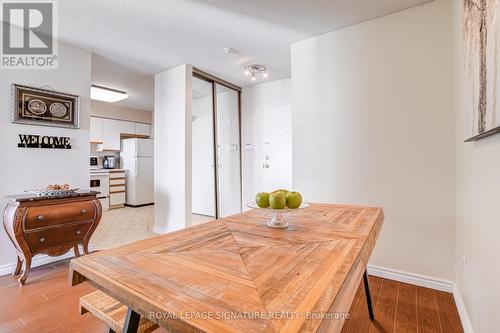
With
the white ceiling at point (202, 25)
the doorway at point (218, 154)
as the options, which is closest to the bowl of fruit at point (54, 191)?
the white ceiling at point (202, 25)

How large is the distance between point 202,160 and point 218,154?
1.25 feet

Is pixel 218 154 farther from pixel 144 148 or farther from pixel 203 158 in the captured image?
pixel 144 148

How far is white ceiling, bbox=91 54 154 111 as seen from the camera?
11.1 feet

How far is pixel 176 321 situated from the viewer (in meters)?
0.48

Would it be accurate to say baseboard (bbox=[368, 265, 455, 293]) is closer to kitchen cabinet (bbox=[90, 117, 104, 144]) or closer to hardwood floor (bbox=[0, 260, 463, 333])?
hardwood floor (bbox=[0, 260, 463, 333])

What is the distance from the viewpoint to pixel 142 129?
6387 mm

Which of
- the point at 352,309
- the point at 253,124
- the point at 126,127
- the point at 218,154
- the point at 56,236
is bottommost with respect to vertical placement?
the point at 352,309

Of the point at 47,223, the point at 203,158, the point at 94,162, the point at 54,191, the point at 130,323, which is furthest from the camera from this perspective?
the point at 94,162

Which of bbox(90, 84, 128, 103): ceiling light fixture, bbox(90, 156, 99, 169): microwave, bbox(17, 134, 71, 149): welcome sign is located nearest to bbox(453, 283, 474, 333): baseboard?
bbox(17, 134, 71, 149): welcome sign

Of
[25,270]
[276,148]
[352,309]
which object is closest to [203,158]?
[276,148]

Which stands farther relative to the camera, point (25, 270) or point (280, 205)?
point (25, 270)

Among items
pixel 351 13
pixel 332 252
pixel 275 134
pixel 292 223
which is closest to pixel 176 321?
pixel 332 252

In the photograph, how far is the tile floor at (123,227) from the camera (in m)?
3.23

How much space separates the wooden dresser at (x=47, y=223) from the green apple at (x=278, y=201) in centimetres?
219
